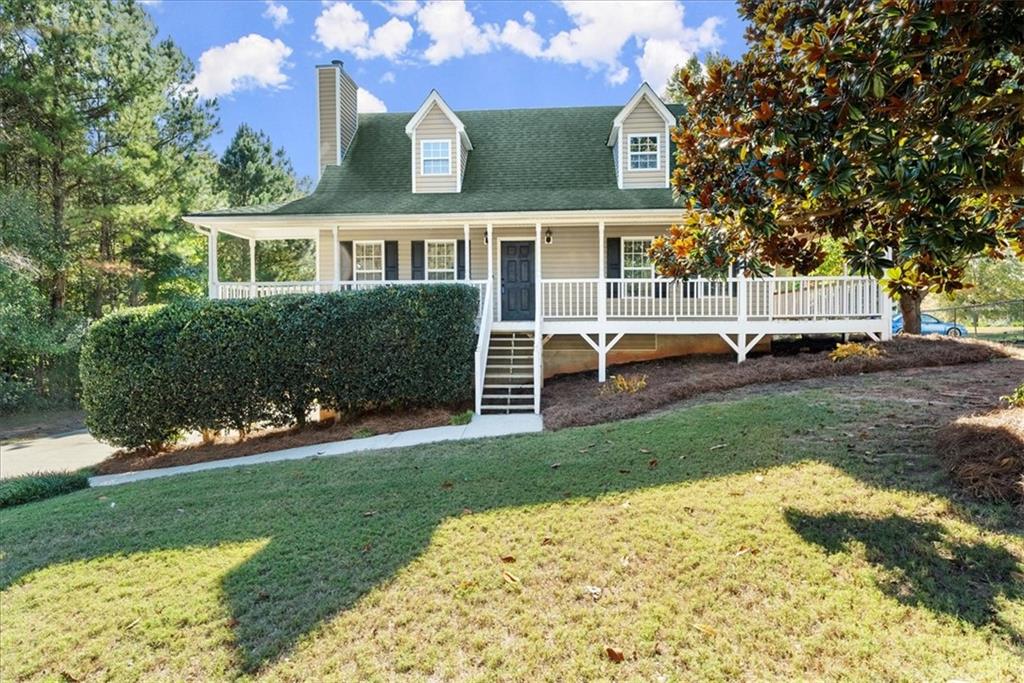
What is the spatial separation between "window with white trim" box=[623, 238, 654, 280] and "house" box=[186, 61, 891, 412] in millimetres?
53

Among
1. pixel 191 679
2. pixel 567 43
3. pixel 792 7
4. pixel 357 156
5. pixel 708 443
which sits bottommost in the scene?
pixel 191 679

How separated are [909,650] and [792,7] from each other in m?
4.94

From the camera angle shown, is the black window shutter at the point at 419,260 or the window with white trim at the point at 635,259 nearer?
the window with white trim at the point at 635,259

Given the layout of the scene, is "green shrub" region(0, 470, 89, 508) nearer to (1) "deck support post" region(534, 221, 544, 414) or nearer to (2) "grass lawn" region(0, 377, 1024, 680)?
(2) "grass lawn" region(0, 377, 1024, 680)

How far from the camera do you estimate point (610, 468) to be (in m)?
5.59

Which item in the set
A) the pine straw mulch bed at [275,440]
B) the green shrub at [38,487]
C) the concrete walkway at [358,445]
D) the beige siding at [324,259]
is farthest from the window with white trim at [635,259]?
the green shrub at [38,487]

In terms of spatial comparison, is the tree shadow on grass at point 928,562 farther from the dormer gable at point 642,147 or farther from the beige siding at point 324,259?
the beige siding at point 324,259

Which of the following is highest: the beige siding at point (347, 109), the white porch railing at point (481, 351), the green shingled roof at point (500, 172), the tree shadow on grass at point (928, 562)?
the beige siding at point (347, 109)

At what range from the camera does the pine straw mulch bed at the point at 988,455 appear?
402cm

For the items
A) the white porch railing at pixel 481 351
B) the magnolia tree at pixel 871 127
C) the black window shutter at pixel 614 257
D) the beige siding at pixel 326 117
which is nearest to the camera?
the magnolia tree at pixel 871 127

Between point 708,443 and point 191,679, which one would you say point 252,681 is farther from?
point 708,443

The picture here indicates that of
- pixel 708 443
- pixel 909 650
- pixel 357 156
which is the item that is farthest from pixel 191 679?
pixel 357 156

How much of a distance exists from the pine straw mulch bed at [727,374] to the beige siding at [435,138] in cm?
654

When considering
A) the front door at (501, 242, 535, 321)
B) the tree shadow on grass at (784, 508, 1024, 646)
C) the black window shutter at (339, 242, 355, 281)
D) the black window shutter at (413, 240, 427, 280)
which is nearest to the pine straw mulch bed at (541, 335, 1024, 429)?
the front door at (501, 242, 535, 321)
